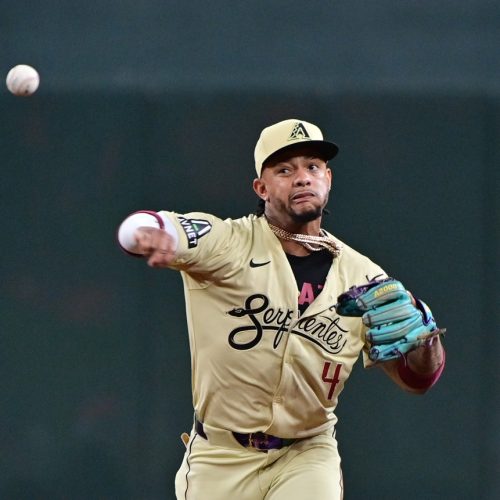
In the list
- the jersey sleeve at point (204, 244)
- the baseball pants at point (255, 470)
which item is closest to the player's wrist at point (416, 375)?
the baseball pants at point (255, 470)

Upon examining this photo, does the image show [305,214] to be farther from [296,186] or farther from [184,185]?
[184,185]

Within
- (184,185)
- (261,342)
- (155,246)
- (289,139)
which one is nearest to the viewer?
(155,246)

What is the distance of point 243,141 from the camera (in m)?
5.78

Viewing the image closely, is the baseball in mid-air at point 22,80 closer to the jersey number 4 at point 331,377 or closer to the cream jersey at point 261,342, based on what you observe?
the cream jersey at point 261,342

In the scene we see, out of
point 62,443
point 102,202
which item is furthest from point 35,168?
point 62,443

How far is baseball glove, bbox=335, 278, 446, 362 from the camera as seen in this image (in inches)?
151

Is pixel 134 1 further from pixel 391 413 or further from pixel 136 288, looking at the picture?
pixel 391 413

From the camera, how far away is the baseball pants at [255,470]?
4.06 m

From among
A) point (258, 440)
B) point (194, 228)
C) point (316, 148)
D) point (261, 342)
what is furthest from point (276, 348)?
point (316, 148)

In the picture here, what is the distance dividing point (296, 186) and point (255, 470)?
1044mm

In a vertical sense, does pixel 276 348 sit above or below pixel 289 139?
below

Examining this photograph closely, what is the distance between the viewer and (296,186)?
4203 mm

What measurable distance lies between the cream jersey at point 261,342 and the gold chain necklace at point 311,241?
0.30 feet

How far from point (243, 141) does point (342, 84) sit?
578mm
